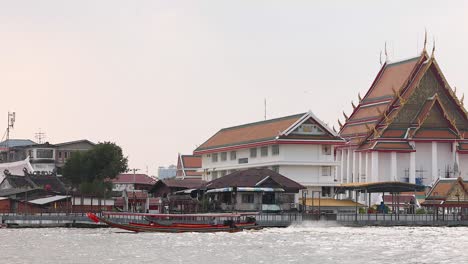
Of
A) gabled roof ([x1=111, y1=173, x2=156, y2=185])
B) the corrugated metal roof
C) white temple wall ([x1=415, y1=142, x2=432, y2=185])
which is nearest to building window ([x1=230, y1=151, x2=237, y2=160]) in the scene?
white temple wall ([x1=415, y1=142, x2=432, y2=185])

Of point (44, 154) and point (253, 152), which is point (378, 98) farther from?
point (44, 154)

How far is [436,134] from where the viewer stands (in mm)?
118188

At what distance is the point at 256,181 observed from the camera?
309 ft

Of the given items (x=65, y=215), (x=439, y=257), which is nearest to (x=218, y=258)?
(x=439, y=257)

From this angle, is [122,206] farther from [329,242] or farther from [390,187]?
[329,242]

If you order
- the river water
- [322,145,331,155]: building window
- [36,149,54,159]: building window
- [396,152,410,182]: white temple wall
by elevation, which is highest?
[36,149,54,159]: building window

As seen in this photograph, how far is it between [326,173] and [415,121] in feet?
53.0

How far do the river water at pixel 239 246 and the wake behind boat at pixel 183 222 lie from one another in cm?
71

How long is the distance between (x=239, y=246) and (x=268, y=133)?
45939mm

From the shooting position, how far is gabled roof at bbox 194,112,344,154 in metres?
106

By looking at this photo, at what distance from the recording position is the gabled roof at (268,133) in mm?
106125

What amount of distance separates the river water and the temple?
34013mm

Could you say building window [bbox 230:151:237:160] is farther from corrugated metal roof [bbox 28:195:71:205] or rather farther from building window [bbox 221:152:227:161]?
corrugated metal roof [bbox 28:195:71:205]

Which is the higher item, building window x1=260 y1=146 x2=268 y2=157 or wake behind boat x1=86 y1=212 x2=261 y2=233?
building window x1=260 y1=146 x2=268 y2=157
